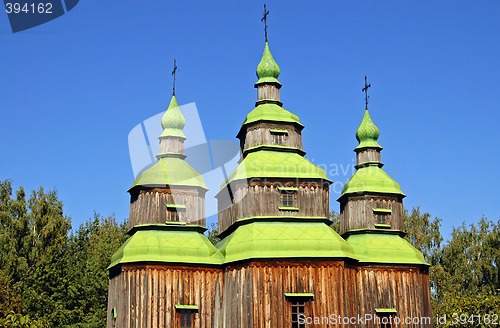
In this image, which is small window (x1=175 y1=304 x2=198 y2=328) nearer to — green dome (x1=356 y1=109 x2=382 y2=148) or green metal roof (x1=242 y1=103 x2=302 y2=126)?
green metal roof (x1=242 y1=103 x2=302 y2=126)

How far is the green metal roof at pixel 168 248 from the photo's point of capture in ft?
107

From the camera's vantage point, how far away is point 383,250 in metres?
36.3

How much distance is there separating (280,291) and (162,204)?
25.8 feet

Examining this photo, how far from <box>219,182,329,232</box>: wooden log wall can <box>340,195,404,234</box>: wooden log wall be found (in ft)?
13.4

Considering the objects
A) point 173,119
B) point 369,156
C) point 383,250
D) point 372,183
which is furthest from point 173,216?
point 369,156

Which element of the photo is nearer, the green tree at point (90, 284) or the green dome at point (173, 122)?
the green dome at point (173, 122)

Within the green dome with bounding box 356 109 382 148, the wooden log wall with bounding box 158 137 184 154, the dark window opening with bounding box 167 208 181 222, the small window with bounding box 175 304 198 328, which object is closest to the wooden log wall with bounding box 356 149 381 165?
the green dome with bounding box 356 109 382 148

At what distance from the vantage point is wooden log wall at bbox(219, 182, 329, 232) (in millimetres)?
34031

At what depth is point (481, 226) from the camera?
60.0 metres

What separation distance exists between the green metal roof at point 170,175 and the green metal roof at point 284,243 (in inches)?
164

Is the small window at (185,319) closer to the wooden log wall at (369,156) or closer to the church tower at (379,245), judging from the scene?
the church tower at (379,245)

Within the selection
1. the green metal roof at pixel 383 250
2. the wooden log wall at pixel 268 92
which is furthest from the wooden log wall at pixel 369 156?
the wooden log wall at pixel 268 92

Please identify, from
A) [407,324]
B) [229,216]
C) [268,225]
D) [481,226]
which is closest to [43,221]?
[229,216]

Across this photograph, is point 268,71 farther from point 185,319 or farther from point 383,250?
point 185,319
